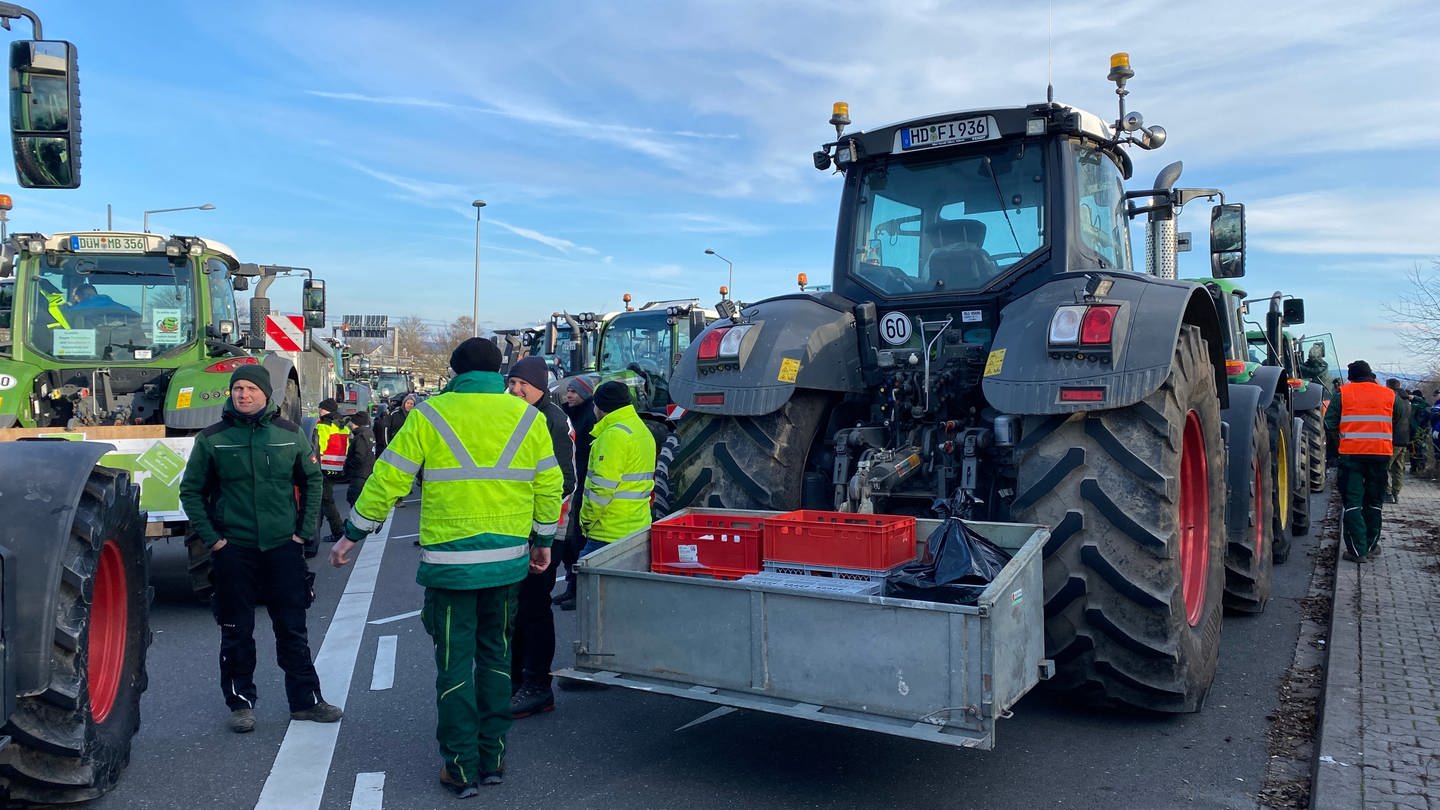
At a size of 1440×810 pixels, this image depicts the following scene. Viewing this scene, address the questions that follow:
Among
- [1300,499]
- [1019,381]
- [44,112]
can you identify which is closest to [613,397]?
[1019,381]

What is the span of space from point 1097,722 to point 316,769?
3.50 m

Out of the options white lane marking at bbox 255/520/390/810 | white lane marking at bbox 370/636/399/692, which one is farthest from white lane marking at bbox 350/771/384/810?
white lane marking at bbox 370/636/399/692

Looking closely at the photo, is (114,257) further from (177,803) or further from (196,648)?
(177,803)

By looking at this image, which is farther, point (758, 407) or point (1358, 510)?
point (1358, 510)

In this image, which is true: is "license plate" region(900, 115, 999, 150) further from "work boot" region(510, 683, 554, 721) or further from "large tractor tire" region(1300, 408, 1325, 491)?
"large tractor tire" region(1300, 408, 1325, 491)

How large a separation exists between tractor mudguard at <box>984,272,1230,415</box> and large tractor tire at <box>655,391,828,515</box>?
1.15 meters

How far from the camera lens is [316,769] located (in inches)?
187

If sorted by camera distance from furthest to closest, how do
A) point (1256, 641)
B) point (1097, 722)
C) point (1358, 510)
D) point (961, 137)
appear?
point (1358, 510) → point (1256, 641) → point (961, 137) → point (1097, 722)

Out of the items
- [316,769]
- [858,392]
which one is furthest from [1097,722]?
[316,769]

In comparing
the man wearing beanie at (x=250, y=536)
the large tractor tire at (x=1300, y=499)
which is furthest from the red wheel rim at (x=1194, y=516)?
the large tractor tire at (x=1300, y=499)

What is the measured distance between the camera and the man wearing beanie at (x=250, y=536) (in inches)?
213

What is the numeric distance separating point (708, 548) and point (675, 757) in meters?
0.92

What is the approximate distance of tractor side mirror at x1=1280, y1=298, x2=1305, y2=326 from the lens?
12695mm

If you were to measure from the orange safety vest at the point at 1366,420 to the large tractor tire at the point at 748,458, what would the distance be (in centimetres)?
583
